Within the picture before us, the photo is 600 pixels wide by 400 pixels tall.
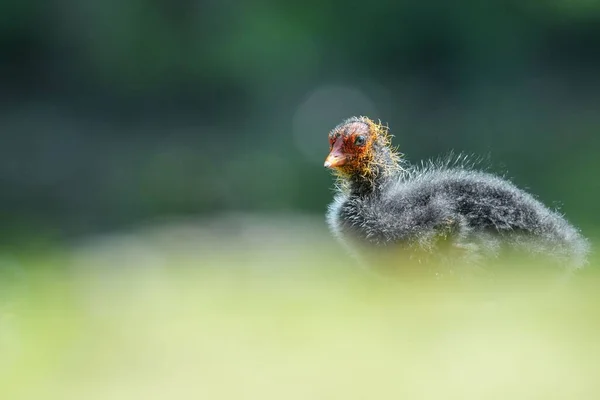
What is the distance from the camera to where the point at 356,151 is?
4.13m

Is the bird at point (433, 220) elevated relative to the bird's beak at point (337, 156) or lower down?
lower down

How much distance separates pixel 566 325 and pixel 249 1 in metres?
11.9

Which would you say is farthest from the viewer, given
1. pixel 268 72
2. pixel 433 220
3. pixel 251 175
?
pixel 268 72

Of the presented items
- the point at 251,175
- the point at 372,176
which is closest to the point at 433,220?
the point at 372,176

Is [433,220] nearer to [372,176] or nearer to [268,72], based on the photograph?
[372,176]

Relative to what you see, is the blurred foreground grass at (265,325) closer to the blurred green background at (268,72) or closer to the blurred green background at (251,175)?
the blurred green background at (251,175)

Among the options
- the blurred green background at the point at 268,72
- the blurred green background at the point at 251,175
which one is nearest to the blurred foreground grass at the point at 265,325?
the blurred green background at the point at 251,175

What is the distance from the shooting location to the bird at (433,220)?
149 inches

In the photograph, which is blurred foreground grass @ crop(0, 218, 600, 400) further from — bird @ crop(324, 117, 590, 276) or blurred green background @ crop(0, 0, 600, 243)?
blurred green background @ crop(0, 0, 600, 243)

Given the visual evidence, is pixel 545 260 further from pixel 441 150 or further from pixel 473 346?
pixel 441 150

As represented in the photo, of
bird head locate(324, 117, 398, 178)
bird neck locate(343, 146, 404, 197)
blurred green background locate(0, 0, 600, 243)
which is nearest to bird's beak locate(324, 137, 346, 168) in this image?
bird head locate(324, 117, 398, 178)

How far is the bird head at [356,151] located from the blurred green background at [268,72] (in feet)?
25.3

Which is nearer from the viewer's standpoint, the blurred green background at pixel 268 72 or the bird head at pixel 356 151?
the bird head at pixel 356 151

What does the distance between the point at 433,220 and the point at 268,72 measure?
11.0 metres
